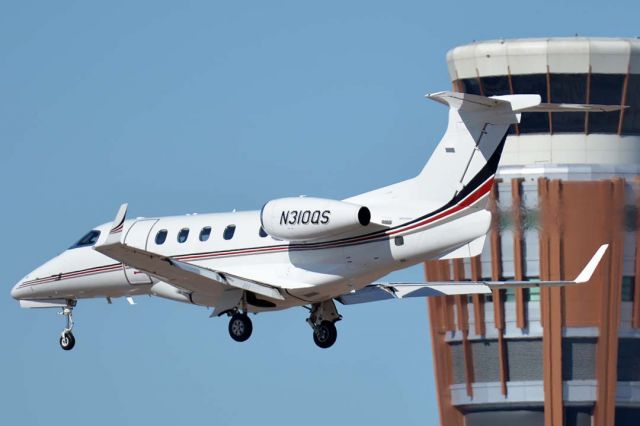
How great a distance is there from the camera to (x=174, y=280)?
52.6m

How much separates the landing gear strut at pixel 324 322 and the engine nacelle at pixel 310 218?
357cm

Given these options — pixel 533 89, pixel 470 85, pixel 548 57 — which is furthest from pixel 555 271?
pixel 470 85

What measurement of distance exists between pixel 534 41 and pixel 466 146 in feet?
202

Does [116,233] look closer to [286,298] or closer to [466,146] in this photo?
[286,298]

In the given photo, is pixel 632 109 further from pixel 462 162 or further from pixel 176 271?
pixel 176 271

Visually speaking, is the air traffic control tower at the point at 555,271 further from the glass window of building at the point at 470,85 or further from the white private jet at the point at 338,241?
the white private jet at the point at 338,241

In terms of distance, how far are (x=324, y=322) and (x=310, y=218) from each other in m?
4.46

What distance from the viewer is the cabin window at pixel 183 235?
181ft

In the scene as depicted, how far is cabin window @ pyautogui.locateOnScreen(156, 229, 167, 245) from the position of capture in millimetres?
55759

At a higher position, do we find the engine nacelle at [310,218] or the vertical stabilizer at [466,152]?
the vertical stabilizer at [466,152]

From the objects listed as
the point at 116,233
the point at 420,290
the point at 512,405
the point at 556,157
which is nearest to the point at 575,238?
the point at 556,157

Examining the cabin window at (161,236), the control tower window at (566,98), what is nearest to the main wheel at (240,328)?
the cabin window at (161,236)

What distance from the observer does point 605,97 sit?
111938 millimetres

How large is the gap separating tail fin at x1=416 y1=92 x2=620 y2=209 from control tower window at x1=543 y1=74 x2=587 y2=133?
5947 cm
